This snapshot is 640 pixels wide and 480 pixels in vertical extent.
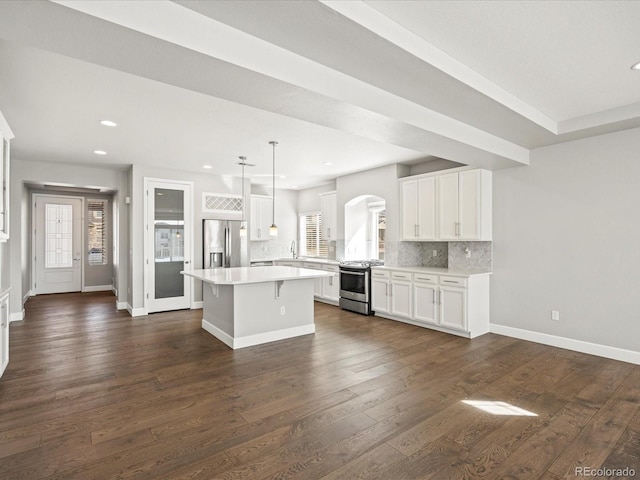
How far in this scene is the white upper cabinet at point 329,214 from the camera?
297 inches

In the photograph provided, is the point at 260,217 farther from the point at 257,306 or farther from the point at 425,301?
the point at 425,301

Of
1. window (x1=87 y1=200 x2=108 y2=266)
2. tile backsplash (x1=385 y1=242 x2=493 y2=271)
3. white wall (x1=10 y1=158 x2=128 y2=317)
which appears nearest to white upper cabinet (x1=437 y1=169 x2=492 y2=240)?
tile backsplash (x1=385 y1=242 x2=493 y2=271)

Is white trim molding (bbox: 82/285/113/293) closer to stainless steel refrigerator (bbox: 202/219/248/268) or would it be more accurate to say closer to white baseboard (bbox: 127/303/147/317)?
white baseboard (bbox: 127/303/147/317)

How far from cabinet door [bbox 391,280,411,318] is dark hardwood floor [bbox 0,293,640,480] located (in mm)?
833

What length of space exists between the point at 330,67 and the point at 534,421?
2983 millimetres

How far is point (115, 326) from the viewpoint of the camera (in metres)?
5.41

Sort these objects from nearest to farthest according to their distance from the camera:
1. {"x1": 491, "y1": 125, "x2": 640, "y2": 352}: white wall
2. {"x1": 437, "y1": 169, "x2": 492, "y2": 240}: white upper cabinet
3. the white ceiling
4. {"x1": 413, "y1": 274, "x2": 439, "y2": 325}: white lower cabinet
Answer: the white ceiling
{"x1": 491, "y1": 125, "x2": 640, "y2": 352}: white wall
{"x1": 437, "y1": 169, "x2": 492, "y2": 240}: white upper cabinet
{"x1": 413, "y1": 274, "x2": 439, "y2": 325}: white lower cabinet

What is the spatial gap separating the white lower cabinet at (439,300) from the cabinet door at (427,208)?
0.71 metres

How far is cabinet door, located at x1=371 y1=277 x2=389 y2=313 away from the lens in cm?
575

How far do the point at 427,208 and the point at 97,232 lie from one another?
27.6ft

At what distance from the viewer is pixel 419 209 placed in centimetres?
564

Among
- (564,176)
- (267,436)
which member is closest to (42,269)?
(267,436)

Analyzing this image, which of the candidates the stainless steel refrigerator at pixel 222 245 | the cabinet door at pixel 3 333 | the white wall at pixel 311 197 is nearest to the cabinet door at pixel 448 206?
the white wall at pixel 311 197

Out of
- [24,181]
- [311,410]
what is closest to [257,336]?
[311,410]
